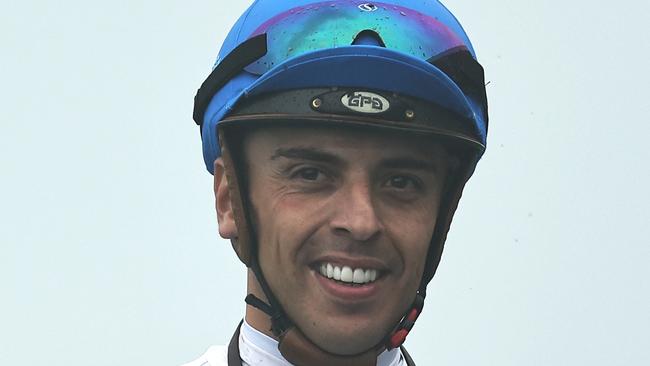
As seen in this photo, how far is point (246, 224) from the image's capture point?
17.0 feet

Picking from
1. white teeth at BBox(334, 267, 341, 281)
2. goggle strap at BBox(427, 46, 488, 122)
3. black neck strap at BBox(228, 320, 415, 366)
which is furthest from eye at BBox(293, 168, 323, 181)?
black neck strap at BBox(228, 320, 415, 366)

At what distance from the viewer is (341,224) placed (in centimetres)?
493

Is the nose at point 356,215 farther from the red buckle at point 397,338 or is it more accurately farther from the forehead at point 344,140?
the red buckle at point 397,338

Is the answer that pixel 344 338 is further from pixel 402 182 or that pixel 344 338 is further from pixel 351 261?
pixel 402 182

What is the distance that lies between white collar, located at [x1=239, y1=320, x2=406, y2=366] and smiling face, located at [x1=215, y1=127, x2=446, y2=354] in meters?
0.29

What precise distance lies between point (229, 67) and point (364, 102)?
0.65 meters

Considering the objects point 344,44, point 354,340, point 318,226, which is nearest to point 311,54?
point 344,44

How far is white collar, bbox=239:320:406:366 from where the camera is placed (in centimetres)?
539

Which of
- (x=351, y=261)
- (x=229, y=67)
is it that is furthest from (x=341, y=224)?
(x=229, y=67)

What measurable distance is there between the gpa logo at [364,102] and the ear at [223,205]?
27.1 inches

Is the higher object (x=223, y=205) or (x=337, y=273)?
(x=223, y=205)

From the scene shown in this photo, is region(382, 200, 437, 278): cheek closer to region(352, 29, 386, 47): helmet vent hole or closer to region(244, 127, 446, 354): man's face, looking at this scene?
region(244, 127, 446, 354): man's face

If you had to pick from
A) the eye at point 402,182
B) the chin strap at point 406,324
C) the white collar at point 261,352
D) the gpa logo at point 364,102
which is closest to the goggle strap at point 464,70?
the gpa logo at point 364,102

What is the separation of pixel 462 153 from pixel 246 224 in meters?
0.90
